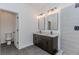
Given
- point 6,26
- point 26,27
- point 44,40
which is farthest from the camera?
point 6,26

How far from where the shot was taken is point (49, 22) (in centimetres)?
428

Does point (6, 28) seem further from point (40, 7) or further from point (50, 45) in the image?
point (50, 45)

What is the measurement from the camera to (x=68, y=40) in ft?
10.5

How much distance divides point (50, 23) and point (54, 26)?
13.8 inches

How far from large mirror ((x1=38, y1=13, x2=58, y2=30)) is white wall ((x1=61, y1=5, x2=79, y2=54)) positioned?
447mm

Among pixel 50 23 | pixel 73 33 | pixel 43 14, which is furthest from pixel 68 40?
pixel 43 14

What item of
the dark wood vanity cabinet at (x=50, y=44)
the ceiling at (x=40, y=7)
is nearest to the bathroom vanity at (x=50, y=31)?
the dark wood vanity cabinet at (x=50, y=44)

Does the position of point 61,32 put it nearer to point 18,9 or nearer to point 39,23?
point 39,23

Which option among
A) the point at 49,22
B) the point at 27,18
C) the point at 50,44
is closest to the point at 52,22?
the point at 49,22

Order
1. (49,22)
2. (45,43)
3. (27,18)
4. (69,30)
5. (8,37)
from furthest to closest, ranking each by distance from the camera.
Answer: (8,37), (27,18), (49,22), (45,43), (69,30)

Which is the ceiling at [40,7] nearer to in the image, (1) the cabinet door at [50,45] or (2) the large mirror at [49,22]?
(2) the large mirror at [49,22]

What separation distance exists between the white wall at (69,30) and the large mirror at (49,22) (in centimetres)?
45

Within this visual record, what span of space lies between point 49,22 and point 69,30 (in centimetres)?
134

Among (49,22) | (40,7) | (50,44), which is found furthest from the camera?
(40,7)
